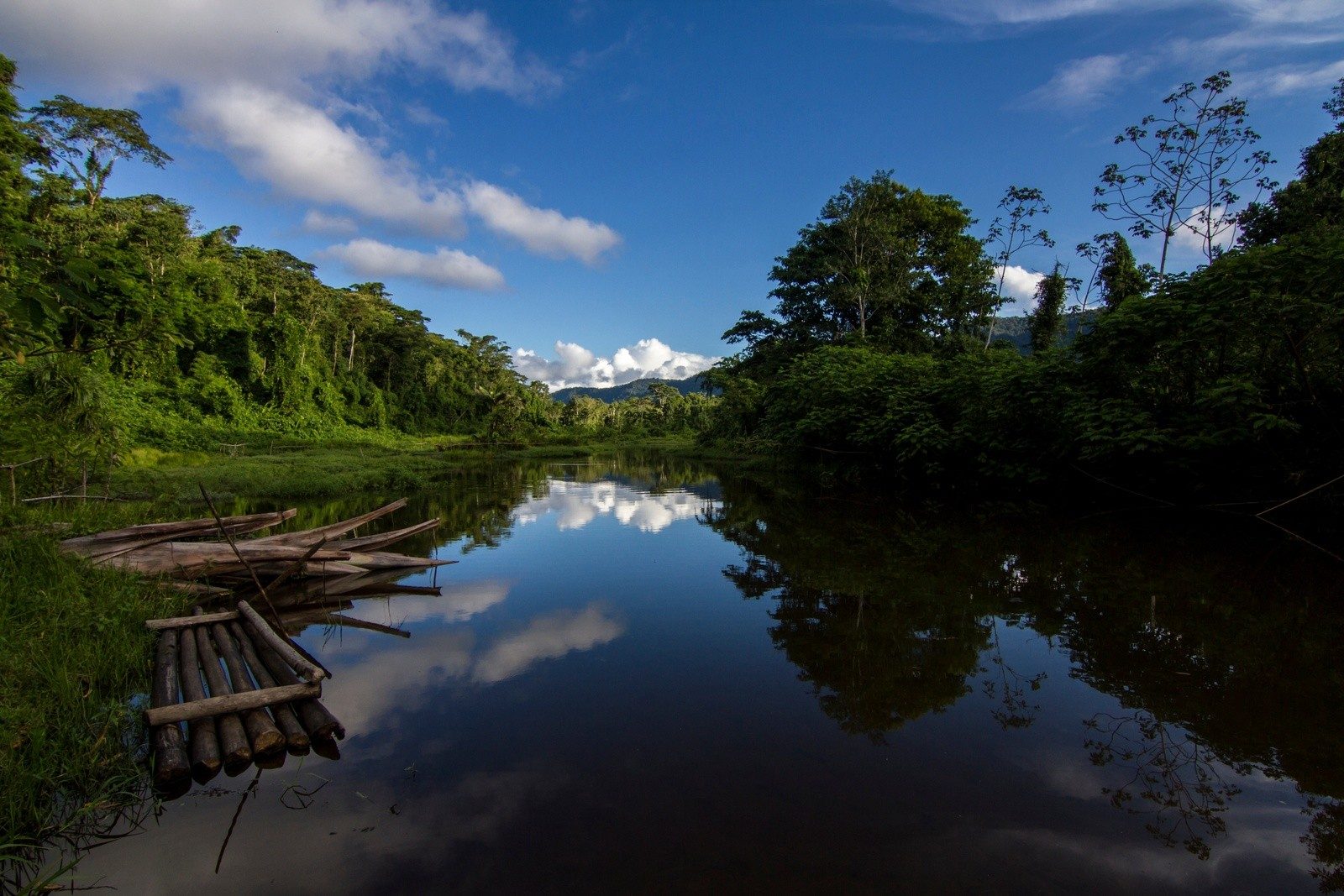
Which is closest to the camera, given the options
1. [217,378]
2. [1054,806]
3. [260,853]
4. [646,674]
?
[260,853]

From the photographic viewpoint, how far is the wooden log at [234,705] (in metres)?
3.45

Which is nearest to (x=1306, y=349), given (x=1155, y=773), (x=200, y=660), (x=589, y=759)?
(x=1155, y=773)

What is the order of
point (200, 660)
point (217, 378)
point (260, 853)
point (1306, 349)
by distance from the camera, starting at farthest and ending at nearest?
point (217, 378) < point (1306, 349) < point (200, 660) < point (260, 853)

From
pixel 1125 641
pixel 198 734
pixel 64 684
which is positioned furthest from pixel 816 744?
pixel 64 684

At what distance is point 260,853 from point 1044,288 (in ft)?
104

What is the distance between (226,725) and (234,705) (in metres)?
0.12

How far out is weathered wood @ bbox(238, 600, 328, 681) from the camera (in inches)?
155

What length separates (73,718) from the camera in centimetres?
353

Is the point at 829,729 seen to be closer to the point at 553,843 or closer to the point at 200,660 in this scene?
the point at 553,843

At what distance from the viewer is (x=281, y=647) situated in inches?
177

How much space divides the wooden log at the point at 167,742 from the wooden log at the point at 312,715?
0.60 m

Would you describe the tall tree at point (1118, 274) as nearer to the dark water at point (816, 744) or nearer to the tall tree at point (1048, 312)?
the tall tree at point (1048, 312)

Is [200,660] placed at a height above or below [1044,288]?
below

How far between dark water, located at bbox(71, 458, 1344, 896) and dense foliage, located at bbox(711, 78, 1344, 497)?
9.82 ft
